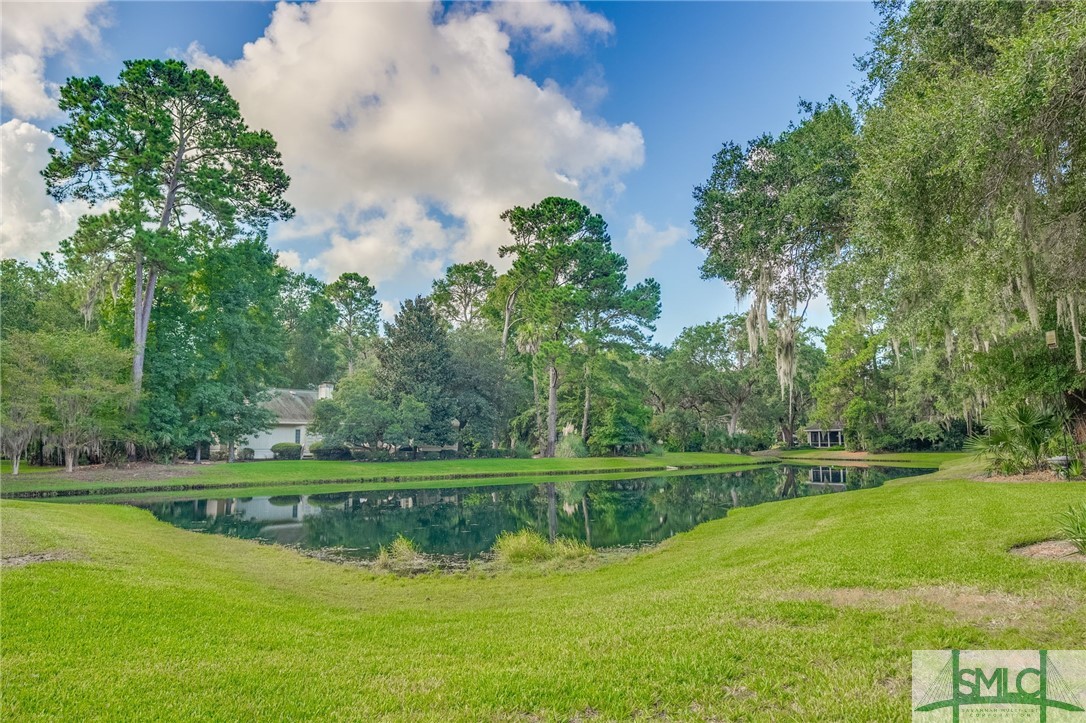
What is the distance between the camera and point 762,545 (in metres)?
10.1

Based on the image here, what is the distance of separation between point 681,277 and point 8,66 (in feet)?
62.7

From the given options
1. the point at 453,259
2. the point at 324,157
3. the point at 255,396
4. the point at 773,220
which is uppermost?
the point at 453,259

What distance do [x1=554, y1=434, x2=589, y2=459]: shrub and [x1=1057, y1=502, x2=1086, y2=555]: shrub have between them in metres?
35.3

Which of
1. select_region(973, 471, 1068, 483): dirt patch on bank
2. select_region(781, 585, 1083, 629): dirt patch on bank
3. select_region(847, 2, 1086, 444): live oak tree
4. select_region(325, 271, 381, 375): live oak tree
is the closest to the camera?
select_region(781, 585, 1083, 629): dirt patch on bank

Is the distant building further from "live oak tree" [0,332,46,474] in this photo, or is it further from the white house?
"live oak tree" [0,332,46,474]

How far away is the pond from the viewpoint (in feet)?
49.6

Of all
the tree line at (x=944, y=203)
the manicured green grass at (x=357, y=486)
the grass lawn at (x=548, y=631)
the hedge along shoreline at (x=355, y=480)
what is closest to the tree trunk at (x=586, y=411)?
the hedge along shoreline at (x=355, y=480)

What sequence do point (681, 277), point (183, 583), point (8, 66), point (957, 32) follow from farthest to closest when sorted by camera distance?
point (681, 277) → point (957, 32) → point (8, 66) → point (183, 583)

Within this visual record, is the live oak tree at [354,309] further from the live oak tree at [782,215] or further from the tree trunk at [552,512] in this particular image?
the live oak tree at [782,215]

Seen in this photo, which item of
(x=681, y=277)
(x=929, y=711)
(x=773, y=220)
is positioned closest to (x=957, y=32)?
(x=773, y=220)

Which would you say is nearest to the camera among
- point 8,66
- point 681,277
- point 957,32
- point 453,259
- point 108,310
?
point 8,66

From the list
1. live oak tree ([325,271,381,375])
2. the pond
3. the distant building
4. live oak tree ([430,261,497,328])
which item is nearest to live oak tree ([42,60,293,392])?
the pond

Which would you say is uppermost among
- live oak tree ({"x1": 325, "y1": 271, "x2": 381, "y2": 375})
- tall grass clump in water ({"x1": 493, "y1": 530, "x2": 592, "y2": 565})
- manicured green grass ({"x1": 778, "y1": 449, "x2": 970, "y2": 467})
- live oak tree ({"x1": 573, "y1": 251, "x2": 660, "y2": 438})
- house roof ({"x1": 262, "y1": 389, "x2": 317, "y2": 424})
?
live oak tree ({"x1": 325, "y1": 271, "x2": 381, "y2": 375})

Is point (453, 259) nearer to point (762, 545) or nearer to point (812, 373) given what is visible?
point (812, 373)
